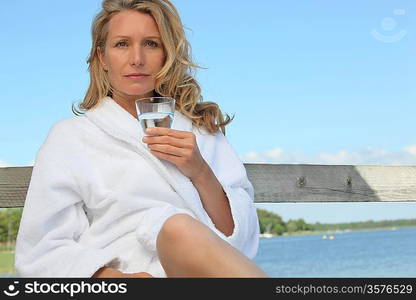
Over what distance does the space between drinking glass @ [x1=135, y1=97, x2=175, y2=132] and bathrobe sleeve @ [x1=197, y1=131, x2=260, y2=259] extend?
0.34m

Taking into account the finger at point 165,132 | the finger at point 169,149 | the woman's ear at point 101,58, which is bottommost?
the finger at point 169,149

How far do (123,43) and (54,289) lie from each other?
0.96m

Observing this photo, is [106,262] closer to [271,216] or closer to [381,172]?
[381,172]

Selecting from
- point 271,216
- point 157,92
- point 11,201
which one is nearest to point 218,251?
point 157,92

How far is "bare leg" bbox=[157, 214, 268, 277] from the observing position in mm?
1550

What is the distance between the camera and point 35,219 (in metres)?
1.97

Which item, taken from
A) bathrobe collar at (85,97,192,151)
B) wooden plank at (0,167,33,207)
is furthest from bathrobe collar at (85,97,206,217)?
wooden plank at (0,167,33,207)

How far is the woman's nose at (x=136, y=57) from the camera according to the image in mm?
2209

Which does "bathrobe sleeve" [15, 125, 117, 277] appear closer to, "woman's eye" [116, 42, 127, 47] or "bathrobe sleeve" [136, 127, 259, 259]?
"bathrobe sleeve" [136, 127, 259, 259]

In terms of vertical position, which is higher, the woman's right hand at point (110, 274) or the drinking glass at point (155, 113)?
the drinking glass at point (155, 113)

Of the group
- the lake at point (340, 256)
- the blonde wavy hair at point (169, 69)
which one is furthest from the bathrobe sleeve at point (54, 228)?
the lake at point (340, 256)

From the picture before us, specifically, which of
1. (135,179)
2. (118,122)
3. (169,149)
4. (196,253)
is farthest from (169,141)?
(196,253)

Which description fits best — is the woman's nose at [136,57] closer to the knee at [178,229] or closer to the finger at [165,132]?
the finger at [165,132]

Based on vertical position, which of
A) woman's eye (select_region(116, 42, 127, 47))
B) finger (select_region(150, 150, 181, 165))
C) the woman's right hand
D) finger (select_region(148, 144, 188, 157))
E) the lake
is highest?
woman's eye (select_region(116, 42, 127, 47))
